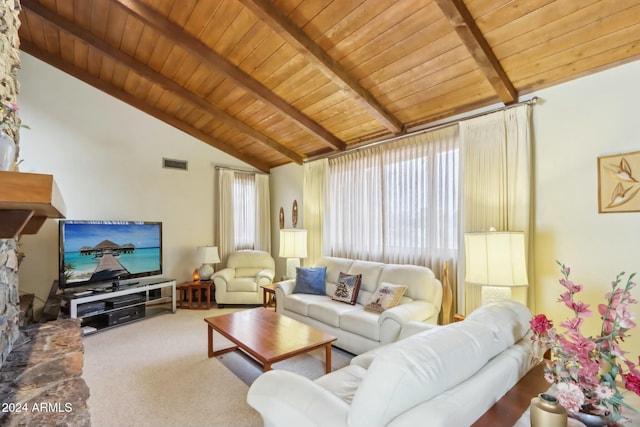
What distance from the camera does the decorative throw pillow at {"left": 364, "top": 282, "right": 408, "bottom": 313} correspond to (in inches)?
125

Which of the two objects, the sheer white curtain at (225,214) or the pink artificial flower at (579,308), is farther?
the sheer white curtain at (225,214)

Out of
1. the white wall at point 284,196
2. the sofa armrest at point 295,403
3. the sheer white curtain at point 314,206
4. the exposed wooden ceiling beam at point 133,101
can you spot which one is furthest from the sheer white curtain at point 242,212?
the sofa armrest at point 295,403

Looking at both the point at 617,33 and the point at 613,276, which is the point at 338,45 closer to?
the point at 617,33

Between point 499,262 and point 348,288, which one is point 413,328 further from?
point 348,288

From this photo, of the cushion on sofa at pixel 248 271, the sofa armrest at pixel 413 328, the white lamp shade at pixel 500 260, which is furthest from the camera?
the cushion on sofa at pixel 248 271

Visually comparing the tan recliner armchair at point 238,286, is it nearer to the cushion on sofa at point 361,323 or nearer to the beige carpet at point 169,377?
Answer: the beige carpet at point 169,377

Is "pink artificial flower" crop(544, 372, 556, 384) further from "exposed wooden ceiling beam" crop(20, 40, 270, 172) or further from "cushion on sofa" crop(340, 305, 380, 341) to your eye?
"exposed wooden ceiling beam" crop(20, 40, 270, 172)

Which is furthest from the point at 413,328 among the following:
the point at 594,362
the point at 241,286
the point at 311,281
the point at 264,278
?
the point at 241,286

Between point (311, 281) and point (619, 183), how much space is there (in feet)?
10.5

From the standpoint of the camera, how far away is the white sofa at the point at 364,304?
2.84 meters

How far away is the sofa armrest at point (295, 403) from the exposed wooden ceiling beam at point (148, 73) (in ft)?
13.5

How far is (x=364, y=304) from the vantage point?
3584 millimetres

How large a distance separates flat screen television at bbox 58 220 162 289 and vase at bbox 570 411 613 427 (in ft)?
16.2

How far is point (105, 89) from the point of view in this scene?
464 centimetres
